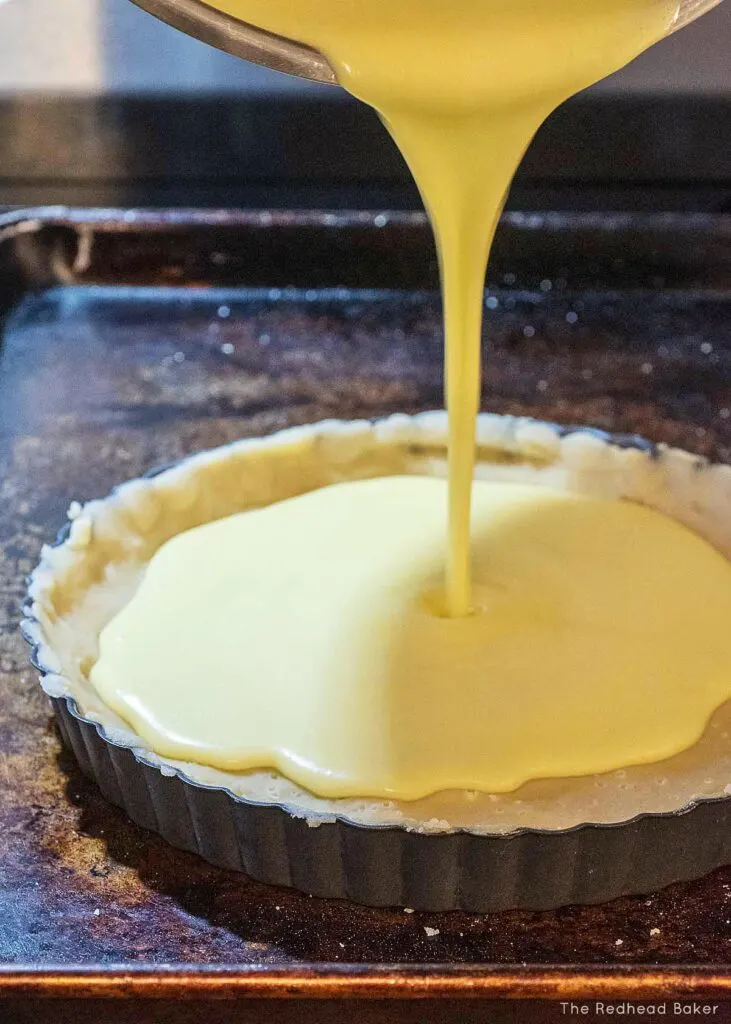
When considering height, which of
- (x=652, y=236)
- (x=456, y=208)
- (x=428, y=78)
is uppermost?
(x=428, y=78)

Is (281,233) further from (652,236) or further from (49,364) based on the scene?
(652,236)

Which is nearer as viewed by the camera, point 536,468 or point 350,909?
point 350,909

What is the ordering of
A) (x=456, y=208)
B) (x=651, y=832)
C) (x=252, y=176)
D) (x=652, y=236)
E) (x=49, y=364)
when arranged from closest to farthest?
(x=651, y=832) < (x=456, y=208) < (x=49, y=364) < (x=652, y=236) < (x=252, y=176)

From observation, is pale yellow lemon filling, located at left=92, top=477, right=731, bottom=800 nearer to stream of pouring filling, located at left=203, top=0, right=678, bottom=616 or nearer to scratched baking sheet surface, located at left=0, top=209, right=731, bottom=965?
scratched baking sheet surface, located at left=0, top=209, right=731, bottom=965

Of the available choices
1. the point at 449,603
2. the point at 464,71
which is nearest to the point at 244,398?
the point at 449,603

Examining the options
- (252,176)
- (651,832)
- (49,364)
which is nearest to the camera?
(651,832)

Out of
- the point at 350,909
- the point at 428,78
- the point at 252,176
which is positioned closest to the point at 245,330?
the point at 252,176
